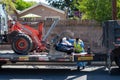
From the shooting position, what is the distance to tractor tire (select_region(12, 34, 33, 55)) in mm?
13594

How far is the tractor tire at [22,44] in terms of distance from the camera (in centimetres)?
1359

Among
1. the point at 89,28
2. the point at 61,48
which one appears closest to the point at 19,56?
the point at 61,48

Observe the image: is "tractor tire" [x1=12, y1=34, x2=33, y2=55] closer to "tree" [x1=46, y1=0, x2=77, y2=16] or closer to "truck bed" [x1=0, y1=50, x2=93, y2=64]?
"truck bed" [x1=0, y1=50, x2=93, y2=64]

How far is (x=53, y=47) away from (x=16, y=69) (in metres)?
2.00

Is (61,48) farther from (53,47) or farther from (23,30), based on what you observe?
(23,30)

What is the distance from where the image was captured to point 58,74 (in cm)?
1355

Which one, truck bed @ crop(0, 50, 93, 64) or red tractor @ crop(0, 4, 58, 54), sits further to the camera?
red tractor @ crop(0, 4, 58, 54)

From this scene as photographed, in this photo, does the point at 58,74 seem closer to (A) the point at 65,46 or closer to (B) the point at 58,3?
(A) the point at 65,46

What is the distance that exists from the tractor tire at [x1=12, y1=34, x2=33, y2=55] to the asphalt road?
811mm

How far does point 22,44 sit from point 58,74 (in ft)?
5.46

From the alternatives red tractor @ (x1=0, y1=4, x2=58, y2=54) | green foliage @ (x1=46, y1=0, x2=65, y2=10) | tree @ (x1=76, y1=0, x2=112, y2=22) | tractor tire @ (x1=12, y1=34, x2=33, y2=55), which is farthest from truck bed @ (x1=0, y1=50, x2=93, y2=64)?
green foliage @ (x1=46, y1=0, x2=65, y2=10)

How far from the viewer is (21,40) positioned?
13672 millimetres

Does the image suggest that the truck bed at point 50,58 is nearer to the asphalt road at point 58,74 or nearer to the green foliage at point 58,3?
the asphalt road at point 58,74

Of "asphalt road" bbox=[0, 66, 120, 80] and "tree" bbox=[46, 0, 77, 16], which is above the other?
"tree" bbox=[46, 0, 77, 16]
